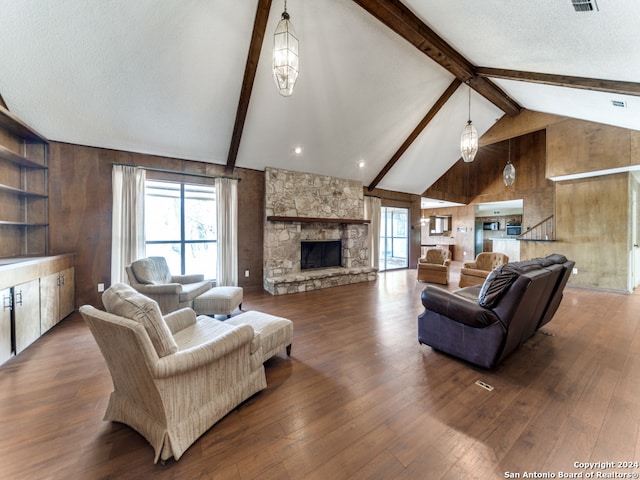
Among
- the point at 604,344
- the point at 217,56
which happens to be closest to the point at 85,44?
the point at 217,56

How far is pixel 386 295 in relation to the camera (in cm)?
513

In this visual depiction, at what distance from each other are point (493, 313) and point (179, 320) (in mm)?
2886

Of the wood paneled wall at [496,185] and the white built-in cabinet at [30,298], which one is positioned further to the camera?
the wood paneled wall at [496,185]

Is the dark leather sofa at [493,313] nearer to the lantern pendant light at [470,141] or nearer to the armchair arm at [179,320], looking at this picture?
the lantern pendant light at [470,141]

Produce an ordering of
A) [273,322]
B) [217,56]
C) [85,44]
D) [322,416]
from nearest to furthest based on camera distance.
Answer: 1. [322,416]
2. [273,322]
3. [85,44]
4. [217,56]

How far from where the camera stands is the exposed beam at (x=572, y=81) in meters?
2.86

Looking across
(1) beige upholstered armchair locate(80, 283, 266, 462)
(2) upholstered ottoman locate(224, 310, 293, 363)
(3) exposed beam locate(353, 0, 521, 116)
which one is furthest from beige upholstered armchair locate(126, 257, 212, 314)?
(3) exposed beam locate(353, 0, 521, 116)

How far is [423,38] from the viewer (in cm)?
336

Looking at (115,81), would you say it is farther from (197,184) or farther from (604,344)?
(604,344)

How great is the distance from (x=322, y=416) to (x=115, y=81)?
4617 millimetres

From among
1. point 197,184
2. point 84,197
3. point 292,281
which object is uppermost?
point 197,184

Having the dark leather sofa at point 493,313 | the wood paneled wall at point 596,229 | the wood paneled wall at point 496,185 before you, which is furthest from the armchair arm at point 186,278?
the wood paneled wall at point 596,229

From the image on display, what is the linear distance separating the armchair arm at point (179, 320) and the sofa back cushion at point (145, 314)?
704 mm

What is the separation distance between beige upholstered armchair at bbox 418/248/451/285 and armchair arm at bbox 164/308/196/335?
5627mm
